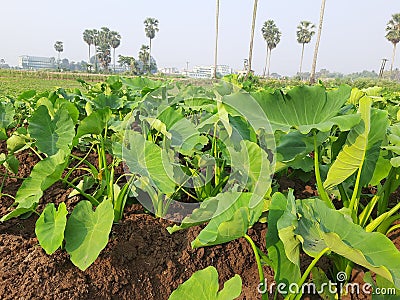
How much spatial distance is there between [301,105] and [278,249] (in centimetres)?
52

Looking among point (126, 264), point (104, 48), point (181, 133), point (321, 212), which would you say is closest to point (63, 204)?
point (126, 264)

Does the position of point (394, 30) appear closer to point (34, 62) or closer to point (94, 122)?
point (94, 122)

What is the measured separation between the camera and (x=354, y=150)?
121 cm

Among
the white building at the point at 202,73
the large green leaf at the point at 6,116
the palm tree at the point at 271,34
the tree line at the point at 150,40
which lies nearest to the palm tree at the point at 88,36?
the tree line at the point at 150,40

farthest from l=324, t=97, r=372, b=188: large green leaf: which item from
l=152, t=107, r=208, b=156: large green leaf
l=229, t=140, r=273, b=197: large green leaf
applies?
Result: l=152, t=107, r=208, b=156: large green leaf

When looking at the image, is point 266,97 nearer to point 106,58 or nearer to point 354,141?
point 354,141

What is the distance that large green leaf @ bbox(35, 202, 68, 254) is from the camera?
3.85 ft

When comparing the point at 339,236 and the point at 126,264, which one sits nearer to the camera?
the point at 339,236

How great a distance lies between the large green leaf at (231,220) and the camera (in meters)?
0.95

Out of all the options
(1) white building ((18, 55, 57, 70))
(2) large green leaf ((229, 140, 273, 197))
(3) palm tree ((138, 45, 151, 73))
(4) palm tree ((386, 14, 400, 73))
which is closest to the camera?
(2) large green leaf ((229, 140, 273, 197))

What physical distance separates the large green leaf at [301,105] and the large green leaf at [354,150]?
0.30 feet

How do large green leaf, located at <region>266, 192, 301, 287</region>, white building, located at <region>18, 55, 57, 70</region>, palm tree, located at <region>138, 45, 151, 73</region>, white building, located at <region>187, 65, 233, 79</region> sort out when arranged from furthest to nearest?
white building, located at <region>18, 55, 57, 70</region>, palm tree, located at <region>138, 45, 151, 73</region>, white building, located at <region>187, 65, 233, 79</region>, large green leaf, located at <region>266, 192, 301, 287</region>

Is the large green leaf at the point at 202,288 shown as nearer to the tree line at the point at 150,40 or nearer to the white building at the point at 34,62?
the tree line at the point at 150,40

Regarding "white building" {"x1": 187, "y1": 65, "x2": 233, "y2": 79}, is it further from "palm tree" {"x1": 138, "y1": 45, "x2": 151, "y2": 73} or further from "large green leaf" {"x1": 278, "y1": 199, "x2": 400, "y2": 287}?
"palm tree" {"x1": 138, "y1": 45, "x2": 151, "y2": 73}
